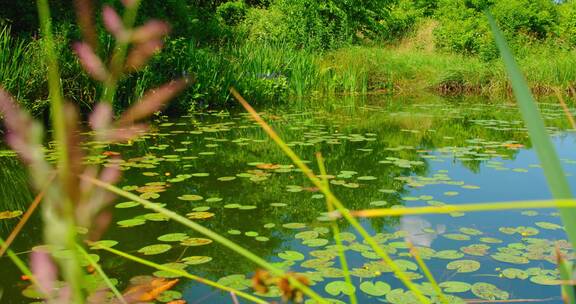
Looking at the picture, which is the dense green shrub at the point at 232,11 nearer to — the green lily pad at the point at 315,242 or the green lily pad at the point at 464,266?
the green lily pad at the point at 315,242

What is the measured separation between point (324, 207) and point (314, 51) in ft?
23.4

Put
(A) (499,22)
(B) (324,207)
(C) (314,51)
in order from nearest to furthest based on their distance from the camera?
(B) (324,207) < (C) (314,51) < (A) (499,22)

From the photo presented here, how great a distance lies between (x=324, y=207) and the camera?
7.30 feet

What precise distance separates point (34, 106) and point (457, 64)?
8030mm

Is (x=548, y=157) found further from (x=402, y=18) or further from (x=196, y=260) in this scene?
(x=402, y=18)

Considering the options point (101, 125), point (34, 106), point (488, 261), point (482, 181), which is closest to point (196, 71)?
point (34, 106)

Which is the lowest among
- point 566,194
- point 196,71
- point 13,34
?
point 566,194

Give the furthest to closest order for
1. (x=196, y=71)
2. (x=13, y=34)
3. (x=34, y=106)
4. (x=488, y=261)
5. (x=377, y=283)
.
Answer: (x=196, y=71)
(x=13, y=34)
(x=34, y=106)
(x=488, y=261)
(x=377, y=283)

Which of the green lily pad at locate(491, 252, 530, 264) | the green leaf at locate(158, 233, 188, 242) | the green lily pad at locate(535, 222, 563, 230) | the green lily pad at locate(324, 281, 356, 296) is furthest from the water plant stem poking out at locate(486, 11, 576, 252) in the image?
the green lily pad at locate(535, 222, 563, 230)

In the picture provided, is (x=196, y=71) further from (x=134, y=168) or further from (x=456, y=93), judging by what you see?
(x=456, y=93)

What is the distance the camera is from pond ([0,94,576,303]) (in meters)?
1.53

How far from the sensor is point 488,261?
5.46 ft

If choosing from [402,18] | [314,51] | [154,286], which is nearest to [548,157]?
[154,286]

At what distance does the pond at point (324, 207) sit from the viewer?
153cm
